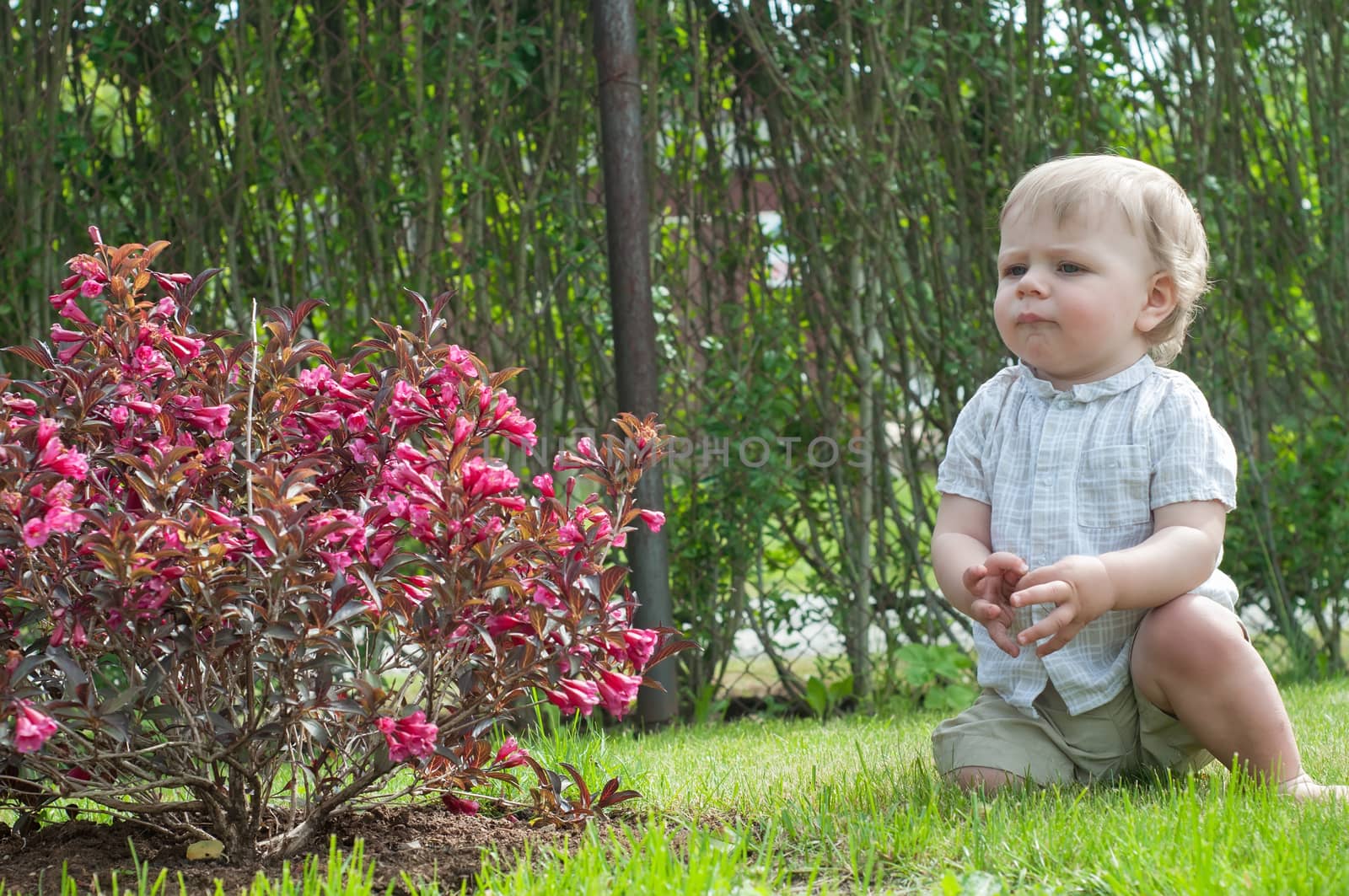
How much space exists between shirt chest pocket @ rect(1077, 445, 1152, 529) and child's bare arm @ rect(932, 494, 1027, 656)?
204mm

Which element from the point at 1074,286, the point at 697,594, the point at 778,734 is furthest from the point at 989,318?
the point at 1074,286

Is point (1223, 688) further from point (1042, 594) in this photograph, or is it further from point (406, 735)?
point (406, 735)

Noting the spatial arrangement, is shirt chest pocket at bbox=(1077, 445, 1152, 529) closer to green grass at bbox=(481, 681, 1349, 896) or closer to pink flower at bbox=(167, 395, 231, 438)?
green grass at bbox=(481, 681, 1349, 896)

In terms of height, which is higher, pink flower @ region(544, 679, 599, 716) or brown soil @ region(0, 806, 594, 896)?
pink flower @ region(544, 679, 599, 716)

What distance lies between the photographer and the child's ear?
7.86 feet

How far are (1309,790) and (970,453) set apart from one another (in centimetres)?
85

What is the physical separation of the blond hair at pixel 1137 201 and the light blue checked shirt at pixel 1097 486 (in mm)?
207

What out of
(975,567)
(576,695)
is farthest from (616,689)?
(975,567)

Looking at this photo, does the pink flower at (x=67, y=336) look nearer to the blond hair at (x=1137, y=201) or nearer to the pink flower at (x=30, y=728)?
the pink flower at (x=30, y=728)

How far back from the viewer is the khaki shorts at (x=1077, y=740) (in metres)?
2.34

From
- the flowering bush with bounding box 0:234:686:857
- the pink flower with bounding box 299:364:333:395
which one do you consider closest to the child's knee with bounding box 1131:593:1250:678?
the flowering bush with bounding box 0:234:686:857

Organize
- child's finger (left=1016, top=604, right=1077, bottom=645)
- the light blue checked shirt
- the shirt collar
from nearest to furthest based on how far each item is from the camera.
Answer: child's finger (left=1016, top=604, right=1077, bottom=645) → the light blue checked shirt → the shirt collar

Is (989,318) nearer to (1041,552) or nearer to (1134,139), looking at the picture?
(1134,139)

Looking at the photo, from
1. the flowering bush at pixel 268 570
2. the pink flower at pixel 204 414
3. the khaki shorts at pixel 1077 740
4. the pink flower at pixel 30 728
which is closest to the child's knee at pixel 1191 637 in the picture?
the khaki shorts at pixel 1077 740
